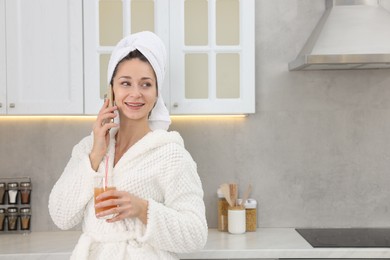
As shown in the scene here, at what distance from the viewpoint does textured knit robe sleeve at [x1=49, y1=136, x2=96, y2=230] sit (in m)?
1.88

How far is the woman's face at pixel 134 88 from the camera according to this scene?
1888mm

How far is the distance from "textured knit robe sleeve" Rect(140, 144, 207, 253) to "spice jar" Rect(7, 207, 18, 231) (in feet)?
5.47

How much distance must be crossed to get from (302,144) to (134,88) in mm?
1740

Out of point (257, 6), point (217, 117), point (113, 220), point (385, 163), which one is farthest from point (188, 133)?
point (113, 220)

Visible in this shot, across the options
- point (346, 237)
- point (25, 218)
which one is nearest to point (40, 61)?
point (25, 218)

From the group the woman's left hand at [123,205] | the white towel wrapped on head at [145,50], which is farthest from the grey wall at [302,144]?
the woman's left hand at [123,205]

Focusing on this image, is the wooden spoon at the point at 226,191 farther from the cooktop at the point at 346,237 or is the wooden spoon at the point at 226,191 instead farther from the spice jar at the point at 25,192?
the spice jar at the point at 25,192

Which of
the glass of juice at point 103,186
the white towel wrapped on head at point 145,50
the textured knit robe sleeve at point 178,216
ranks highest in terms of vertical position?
the white towel wrapped on head at point 145,50

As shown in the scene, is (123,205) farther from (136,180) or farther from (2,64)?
(2,64)

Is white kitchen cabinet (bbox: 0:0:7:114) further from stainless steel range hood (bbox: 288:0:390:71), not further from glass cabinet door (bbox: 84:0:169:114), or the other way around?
stainless steel range hood (bbox: 288:0:390:71)

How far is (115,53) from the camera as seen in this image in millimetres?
1936

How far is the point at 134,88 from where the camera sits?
1.88 metres

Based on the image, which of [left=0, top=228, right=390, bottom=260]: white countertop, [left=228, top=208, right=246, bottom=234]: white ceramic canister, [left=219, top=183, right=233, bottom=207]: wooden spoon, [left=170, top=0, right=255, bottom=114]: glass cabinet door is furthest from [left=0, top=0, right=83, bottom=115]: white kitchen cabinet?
[left=228, top=208, right=246, bottom=234]: white ceramic canister

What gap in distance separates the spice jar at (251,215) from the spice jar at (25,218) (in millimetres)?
1185
